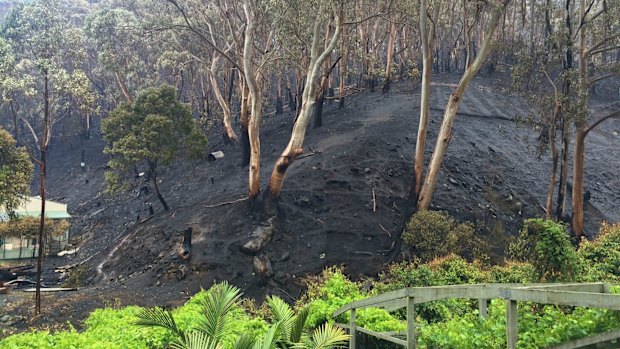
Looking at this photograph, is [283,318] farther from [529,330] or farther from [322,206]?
[322,206]

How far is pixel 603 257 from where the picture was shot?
45.1 feet

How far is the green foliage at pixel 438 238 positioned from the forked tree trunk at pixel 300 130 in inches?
220

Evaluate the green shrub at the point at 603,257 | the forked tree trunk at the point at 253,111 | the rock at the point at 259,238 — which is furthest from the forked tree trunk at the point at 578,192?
the forked tree trunk at the point at 253,111

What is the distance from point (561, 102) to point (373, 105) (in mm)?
13737

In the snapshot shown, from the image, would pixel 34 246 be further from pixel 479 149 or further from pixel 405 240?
pixel 479 149

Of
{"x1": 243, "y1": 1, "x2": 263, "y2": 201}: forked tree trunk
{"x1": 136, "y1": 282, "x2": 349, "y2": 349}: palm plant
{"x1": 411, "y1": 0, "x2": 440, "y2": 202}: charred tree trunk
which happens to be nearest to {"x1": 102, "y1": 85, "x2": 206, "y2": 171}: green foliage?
{"x1": 243, "y1": 1, "x2": 263, "y2": 201}: forked tree trunk

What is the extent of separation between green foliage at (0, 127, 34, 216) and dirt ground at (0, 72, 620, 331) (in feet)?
12.3

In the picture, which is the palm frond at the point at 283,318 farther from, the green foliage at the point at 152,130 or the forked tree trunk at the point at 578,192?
the green foliage at the point at 152,130

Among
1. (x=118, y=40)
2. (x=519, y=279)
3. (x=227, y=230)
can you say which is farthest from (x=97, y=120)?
(x=519, y=279)

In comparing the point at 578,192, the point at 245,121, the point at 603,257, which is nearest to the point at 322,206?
the point at 245,121

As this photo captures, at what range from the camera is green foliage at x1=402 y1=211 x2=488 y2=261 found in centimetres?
1739

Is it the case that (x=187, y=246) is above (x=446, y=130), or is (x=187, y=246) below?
below

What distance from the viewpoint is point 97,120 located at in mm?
57438

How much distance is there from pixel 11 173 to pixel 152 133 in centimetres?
662
